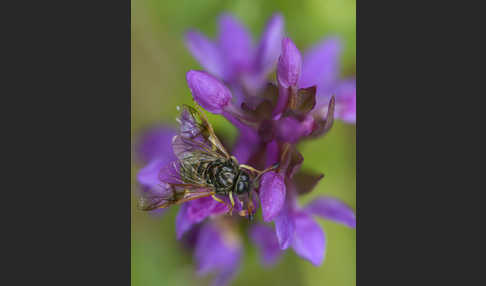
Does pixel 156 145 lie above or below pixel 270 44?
below

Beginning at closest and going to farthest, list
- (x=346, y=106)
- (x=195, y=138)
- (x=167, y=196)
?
(x=167, y=196) → (x=195, y=138) → (x=346, y=106)

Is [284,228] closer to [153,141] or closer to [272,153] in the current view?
[272,153]

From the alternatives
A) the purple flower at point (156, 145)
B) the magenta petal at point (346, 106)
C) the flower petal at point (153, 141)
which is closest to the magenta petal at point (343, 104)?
the magenta petal at point (346, 106)

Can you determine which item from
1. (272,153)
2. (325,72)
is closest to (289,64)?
(272,153)

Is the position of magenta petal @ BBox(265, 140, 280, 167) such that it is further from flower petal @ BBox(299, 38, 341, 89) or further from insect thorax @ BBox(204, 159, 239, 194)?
flower petal @ BBox(299, 38, 341, 89)

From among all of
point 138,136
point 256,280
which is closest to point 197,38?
point 138,136
